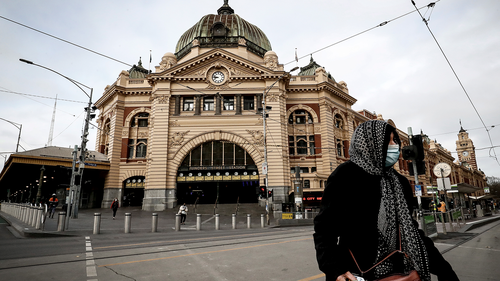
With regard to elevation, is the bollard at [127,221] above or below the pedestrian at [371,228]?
below

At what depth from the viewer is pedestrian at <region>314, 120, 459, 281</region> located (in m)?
2.21

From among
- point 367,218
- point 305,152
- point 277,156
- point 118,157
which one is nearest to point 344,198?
point 367,218

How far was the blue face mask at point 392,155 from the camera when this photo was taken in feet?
8.11

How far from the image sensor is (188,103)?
35812 mm

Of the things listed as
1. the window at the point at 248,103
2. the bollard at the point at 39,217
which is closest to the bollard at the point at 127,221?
the bollard at the point at 39,217

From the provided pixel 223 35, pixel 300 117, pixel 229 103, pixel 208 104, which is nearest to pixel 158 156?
A: pixel 208 104

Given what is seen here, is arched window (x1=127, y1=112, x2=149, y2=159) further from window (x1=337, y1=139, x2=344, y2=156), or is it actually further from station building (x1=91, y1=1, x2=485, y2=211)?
window (x1=337, y1=139, x2=344, y2=156)

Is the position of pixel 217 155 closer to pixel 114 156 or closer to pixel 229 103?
pixel 229 103

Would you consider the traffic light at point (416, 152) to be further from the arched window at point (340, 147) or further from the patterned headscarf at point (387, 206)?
the arched window at point (340, 147)

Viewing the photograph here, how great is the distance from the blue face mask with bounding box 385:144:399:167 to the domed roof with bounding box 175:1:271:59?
39.4 meters

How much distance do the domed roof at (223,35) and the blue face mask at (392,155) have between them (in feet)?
129

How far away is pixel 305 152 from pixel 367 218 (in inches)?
1416

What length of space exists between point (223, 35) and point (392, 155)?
41619 mm

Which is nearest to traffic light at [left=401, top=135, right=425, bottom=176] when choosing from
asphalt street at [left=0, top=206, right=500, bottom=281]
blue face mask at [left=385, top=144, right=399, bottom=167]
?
asphalt street at [left=0, top=206, right=500, bottom=281]
